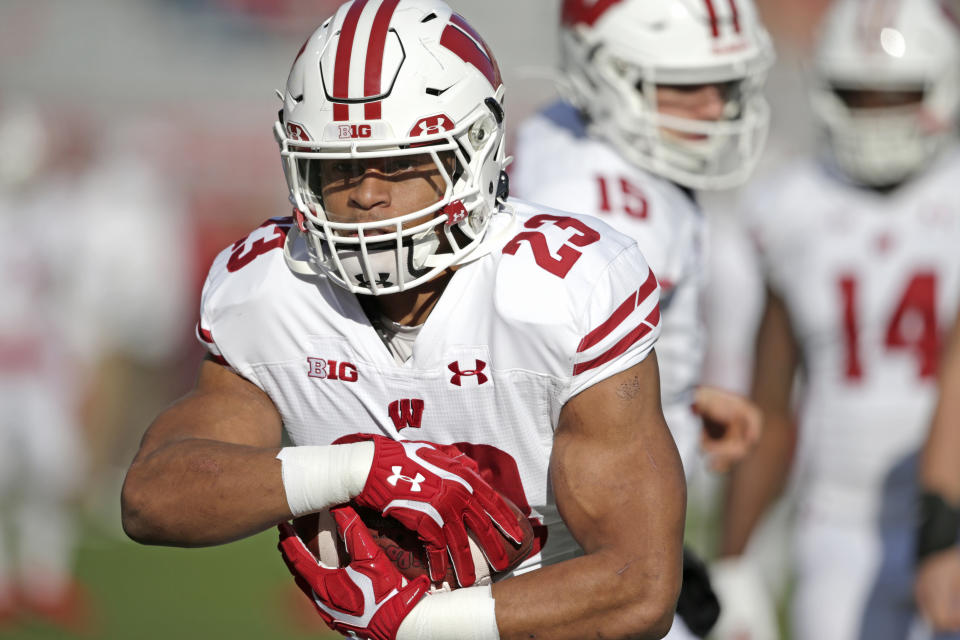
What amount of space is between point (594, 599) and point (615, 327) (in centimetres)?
46

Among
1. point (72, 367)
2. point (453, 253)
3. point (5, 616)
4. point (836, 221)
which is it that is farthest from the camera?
point (72, 367)

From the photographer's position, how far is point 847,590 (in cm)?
416

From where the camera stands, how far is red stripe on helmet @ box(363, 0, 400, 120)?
2354 mm

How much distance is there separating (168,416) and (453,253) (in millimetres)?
634

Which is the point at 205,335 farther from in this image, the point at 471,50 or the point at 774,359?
the point at 774,359

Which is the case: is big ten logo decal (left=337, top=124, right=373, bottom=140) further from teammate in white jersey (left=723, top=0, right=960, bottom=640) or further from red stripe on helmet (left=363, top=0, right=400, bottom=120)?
teammate in white jersey (left=723, top=0, right=960, bottom=640)

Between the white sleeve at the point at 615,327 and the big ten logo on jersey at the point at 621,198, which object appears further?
the big ten logo on jersey at the point at 621,198

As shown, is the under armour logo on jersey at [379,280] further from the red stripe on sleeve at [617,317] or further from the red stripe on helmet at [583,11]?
the red stripe on helmet at [583,11]

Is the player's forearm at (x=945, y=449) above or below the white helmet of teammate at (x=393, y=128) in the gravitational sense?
below

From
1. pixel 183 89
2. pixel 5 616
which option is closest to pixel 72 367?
pixel 5 616

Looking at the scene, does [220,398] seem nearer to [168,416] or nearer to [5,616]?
[168,416]

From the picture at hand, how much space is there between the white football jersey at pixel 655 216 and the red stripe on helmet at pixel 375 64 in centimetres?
94

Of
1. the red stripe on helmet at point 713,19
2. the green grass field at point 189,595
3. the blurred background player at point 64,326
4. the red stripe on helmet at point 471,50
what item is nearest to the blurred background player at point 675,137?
the red stripe on helmet at point 713,19

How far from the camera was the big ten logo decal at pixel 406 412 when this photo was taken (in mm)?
2463
